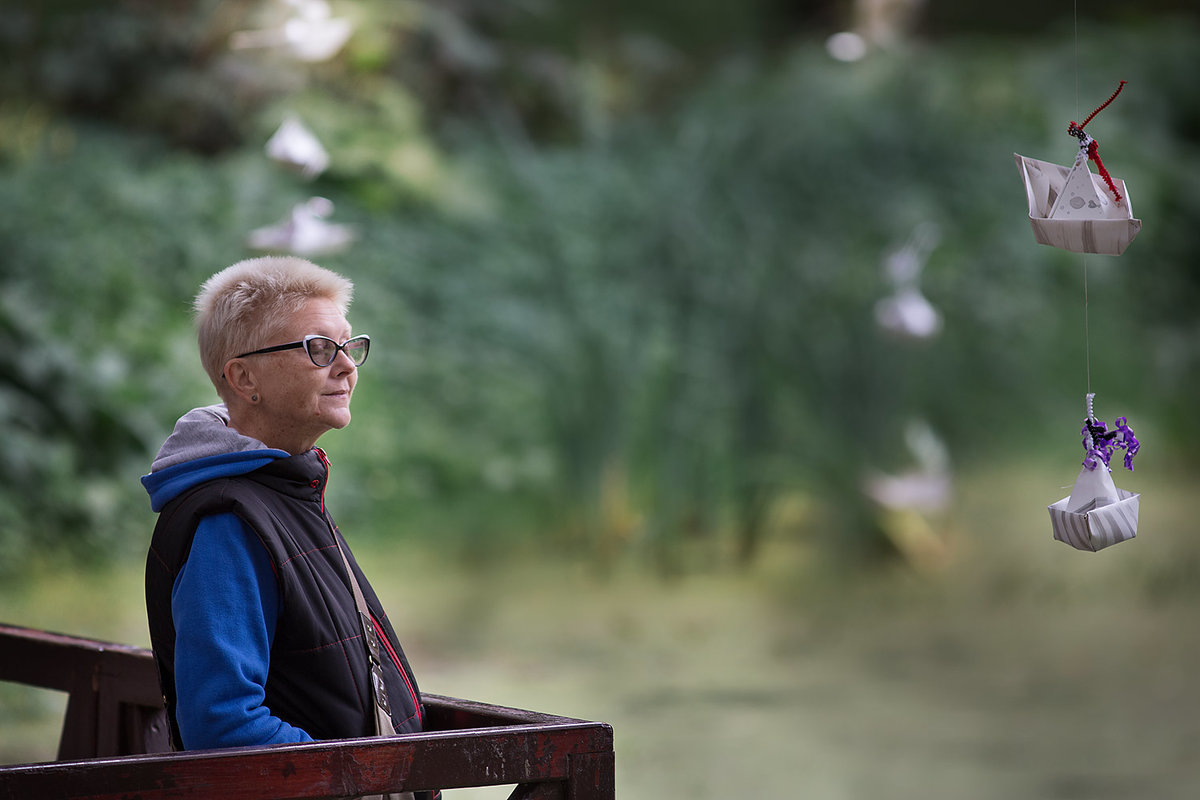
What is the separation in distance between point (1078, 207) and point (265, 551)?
0.96 m

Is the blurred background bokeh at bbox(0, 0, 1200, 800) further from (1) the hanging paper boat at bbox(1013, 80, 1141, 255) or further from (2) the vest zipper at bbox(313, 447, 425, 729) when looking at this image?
(1) the hanging paper boat at bbox(1013, 80, 1141, 255)

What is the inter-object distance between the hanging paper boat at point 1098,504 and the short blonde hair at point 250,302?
2.80 ft

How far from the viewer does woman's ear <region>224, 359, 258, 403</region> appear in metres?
1.47

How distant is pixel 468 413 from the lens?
6.07 m

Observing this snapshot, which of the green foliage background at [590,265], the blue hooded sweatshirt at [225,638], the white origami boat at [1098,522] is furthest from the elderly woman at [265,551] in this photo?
the green foliage background at [590,265]

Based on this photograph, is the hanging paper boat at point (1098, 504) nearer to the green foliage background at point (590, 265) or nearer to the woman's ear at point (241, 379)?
the woman's ear at point (241, 379)

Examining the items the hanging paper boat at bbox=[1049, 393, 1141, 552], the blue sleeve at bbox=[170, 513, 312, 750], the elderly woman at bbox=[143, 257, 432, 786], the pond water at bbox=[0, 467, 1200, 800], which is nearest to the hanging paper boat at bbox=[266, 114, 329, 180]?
the elderly woman at bbox=[143, 257, 432, 786]

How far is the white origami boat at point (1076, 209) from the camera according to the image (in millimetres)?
1589

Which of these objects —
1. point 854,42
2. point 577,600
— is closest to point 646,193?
point 854,42

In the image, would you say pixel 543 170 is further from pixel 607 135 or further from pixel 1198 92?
pixel 1198 92

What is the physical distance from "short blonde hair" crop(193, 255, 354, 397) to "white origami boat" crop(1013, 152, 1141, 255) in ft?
2.59

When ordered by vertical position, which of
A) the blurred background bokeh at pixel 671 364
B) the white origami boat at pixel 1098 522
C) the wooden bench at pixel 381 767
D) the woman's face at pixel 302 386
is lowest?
the wooden bench at pixel 381 767

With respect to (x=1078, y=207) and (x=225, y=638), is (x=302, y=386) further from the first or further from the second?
(x=1078, y=207)

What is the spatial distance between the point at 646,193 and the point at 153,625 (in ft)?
17.2
